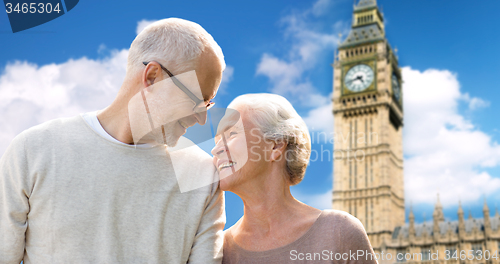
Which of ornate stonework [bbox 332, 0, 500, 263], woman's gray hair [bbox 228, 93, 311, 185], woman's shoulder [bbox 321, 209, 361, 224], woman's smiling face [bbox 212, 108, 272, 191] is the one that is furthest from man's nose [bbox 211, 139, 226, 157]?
ornate stonework [bbox 332, 0, 500, 263]

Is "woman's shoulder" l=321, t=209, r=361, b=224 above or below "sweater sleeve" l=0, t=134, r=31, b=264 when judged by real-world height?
above

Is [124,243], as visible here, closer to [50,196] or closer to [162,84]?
[50,196]

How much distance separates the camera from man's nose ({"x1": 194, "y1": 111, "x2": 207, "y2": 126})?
6.49ft

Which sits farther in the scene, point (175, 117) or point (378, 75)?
point (378, 75)

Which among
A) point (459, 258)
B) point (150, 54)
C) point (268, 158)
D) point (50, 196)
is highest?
point (459, 258)

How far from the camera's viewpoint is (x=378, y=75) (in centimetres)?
3759

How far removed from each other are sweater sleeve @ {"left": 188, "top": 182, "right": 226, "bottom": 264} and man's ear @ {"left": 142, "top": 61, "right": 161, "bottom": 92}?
19.5 inches

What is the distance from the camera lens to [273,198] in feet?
7.58

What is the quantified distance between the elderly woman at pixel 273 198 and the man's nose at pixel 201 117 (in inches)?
9.0

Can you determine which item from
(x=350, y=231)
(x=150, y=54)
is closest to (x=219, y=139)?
(x=150, y=54)

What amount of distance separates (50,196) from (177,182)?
46 centimetres

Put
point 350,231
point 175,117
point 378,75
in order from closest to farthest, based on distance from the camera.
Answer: point 175,117, point 350,231, point 378,75

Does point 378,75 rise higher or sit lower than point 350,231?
higher

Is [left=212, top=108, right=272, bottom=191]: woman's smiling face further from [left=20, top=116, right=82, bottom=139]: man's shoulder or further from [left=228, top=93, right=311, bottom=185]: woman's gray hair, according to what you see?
[left=20, top=116, right=82, bottom=139]: man's shoulder
